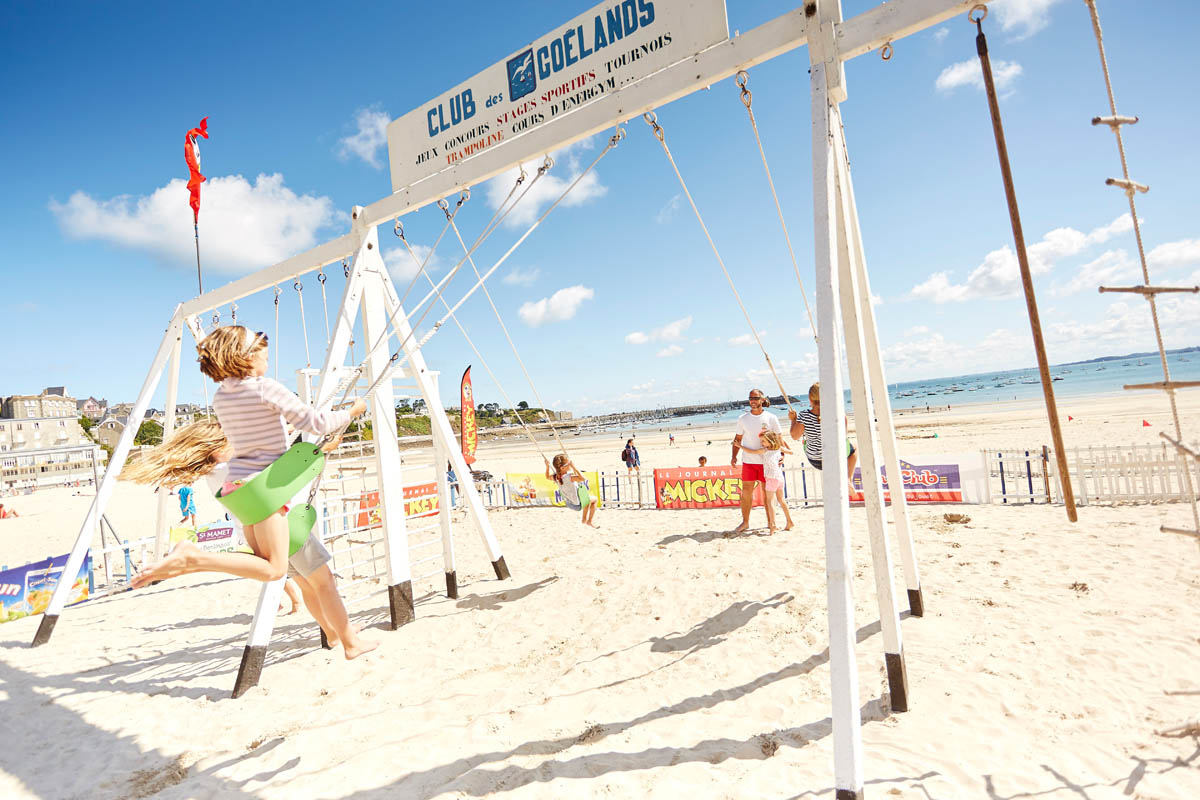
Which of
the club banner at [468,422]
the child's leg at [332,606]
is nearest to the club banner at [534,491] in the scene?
the club banner at [468,422]

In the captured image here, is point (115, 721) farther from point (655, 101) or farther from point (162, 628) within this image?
point (655, 101)

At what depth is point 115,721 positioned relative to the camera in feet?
15.6

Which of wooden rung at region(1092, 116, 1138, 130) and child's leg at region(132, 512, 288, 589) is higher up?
wooden rung at region(1092, 116, 1138, 130)

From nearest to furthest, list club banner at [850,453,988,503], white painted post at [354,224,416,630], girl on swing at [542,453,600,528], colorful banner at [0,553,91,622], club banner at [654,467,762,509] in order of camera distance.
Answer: white painted post at [354,224,416,630] → girl on swing at [542,453,600,528] → colorful banner at [0,553,91,622] → club banner at [850,453,988,503] → club banner at [654,467,762,509]

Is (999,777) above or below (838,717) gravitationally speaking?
below

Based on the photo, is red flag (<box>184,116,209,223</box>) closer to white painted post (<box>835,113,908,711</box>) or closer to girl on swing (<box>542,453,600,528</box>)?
girl on swing (<box>542,453,600,528</box>)

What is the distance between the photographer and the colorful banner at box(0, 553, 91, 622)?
9039 millimetres

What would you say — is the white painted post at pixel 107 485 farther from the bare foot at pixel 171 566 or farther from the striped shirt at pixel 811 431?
the striped shirt at pixel 811 431

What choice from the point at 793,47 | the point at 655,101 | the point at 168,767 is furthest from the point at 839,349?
the point at 168,767

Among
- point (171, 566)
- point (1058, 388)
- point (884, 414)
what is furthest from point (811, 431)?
point (1058, 388)

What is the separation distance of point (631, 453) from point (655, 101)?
17184mm

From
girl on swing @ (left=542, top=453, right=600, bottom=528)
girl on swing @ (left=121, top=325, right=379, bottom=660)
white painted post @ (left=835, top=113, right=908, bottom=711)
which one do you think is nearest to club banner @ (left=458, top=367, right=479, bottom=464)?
girl on swing @ (left=542, top=453, right=600, bottom=528)

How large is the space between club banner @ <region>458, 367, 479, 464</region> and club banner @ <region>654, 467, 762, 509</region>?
13.8 feet

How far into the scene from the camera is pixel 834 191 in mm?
3309
